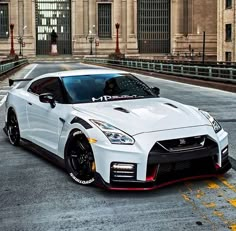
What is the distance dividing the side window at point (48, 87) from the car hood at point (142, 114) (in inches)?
21.6

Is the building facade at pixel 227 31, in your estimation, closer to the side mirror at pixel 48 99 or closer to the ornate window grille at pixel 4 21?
the side mirror at pixel 48 99

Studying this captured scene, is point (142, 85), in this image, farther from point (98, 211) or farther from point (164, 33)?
point (164, 33)

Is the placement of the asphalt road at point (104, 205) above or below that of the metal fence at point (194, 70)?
below

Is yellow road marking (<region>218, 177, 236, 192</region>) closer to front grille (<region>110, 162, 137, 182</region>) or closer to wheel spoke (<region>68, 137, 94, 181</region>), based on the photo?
front grille (<region>110, 162, 137, 182</region>)

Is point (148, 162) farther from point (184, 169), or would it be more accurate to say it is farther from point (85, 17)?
point (85, 17)

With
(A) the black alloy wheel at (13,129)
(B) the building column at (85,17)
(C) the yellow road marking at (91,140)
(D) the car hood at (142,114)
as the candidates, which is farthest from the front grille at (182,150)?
(B) the building column at (85,17)

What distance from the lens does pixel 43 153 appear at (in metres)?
7.44

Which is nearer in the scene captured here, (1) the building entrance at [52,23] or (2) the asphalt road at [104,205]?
(2) the asphalt road at [104,205]

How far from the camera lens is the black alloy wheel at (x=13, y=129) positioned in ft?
28.9

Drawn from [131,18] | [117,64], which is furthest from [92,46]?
[117,64]

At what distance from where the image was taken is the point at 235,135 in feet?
32.4

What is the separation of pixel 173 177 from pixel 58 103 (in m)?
2.17

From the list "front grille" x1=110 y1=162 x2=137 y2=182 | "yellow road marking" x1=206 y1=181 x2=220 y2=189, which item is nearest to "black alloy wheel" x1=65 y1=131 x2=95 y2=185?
"front grille" x1=110 y1=162 x2=137 y2=182

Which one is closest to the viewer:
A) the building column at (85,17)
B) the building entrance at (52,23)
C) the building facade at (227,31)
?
the building facade at (227,31)
